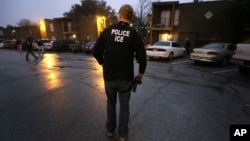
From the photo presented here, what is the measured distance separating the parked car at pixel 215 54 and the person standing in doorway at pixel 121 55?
9043 mm

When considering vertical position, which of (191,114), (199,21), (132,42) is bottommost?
(191,114)

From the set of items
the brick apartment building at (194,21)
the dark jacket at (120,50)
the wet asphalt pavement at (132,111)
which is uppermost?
Answer: the brick apartment building at (194,21)

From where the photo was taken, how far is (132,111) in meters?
3.95

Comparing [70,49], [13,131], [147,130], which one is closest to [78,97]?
[13,131]

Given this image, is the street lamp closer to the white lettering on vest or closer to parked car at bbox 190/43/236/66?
parked car at bbox 190/43/236/66

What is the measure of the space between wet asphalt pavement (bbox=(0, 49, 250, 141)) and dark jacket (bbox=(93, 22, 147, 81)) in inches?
45.2

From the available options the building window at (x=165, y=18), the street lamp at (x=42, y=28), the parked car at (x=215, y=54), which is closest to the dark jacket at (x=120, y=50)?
the parked car at (x=215, y=54)

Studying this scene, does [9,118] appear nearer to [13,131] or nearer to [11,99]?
[13,131]

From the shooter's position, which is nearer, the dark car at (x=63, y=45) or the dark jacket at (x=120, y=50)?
the dark jacket at (x=120, y=50)

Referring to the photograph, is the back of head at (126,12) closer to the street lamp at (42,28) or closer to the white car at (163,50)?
the white car at (163,50)

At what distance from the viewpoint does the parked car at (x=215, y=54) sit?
10.3m

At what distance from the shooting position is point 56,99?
15.2ft

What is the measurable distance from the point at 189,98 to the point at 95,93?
2.71 metres

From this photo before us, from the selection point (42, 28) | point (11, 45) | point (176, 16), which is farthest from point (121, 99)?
point (42, 28)
